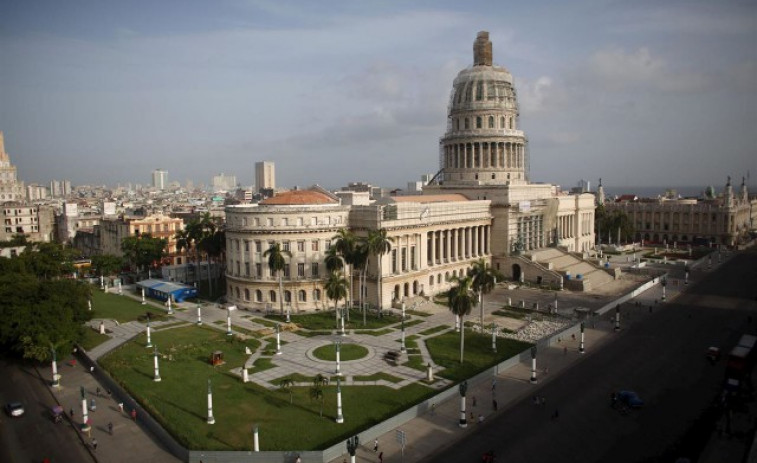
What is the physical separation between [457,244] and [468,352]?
4428 cm

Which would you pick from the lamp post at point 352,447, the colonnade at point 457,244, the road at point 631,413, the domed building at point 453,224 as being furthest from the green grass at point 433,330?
the lamp post at point 352,447

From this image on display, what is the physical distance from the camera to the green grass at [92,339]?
66250 mm

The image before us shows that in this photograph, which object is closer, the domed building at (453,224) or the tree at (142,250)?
the domed building at (453,224)

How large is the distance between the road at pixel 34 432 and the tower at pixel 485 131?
3723 inches

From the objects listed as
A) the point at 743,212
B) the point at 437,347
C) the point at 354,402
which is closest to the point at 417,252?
the point at 437,347

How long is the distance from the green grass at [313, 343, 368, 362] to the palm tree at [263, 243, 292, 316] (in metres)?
16.7

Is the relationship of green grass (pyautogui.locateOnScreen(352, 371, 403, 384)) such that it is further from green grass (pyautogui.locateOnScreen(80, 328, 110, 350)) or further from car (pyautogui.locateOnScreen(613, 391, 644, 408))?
green grass (pyautogui.locateOnScreen(80, 328, 110, 350))

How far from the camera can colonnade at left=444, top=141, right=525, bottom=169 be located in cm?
12725

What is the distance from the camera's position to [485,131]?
126688 mm

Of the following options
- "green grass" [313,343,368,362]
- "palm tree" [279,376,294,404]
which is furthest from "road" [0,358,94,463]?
"green grass" [313,343,368,362]

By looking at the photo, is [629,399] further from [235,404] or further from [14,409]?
[14,409]

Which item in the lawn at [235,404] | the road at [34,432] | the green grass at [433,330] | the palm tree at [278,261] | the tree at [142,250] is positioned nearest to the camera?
the road at [34,432]

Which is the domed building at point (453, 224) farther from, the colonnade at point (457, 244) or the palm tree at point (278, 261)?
the palm tree at point (278, 261)

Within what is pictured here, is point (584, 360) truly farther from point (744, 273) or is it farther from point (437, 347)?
point (744, 273)
